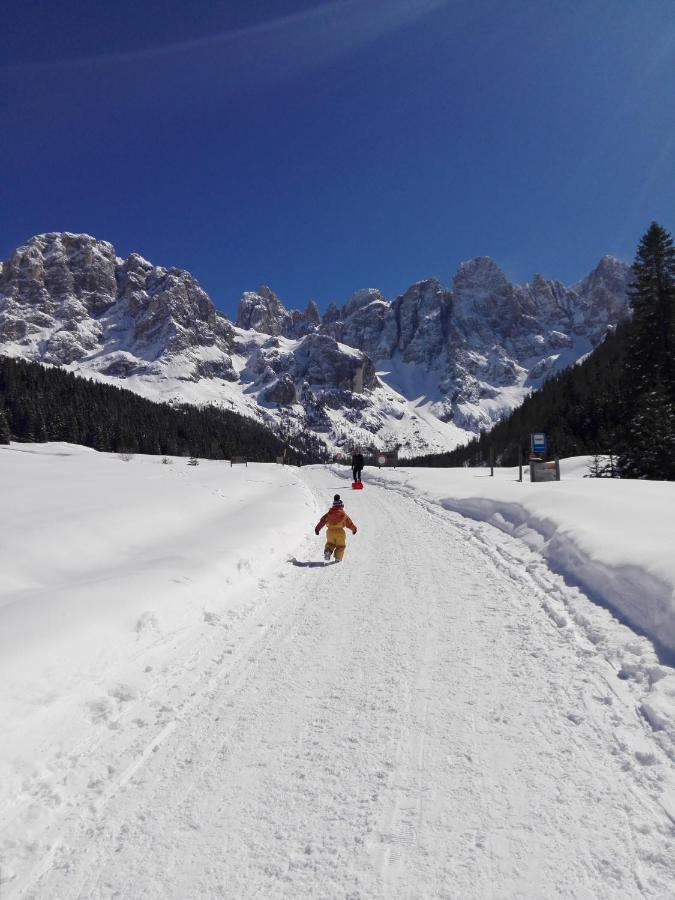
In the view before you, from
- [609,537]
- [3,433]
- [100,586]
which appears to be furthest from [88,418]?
[609,537]

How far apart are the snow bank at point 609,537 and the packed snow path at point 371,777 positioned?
1.04m

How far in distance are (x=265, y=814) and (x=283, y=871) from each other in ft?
1.47

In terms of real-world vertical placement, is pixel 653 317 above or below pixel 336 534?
above

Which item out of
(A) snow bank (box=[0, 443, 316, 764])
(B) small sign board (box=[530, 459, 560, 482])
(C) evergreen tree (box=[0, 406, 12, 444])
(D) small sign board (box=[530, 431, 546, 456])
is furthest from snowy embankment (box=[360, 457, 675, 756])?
(C) evergreen tree (box=[0, 406, 12, 444])

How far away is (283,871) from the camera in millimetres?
2490

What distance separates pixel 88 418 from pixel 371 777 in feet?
370

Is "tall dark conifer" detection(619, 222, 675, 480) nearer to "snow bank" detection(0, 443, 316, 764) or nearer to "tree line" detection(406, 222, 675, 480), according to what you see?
"tree line" detection(406, 222, 675, 480)

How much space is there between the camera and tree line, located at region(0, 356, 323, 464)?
297 feet

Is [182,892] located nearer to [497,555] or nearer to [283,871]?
[283,871]

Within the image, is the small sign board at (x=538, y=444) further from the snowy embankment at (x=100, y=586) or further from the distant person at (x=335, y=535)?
the distant person at (x=335, y=535)

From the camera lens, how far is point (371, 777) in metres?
3.23

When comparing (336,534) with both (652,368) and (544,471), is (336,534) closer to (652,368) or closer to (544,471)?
(544,471)

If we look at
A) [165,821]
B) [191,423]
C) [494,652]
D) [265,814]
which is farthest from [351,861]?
[191,423]

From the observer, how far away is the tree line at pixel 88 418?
9056 centimetres
